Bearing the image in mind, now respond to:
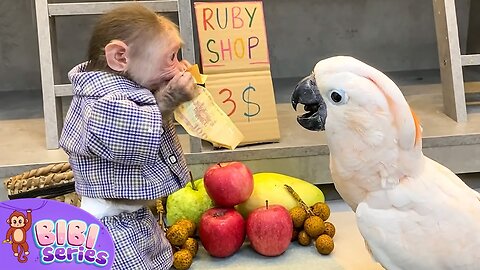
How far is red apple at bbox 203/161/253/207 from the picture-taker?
1.75 metres

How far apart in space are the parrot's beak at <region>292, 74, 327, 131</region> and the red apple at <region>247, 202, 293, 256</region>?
1.58 feet

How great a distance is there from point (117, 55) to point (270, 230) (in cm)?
63

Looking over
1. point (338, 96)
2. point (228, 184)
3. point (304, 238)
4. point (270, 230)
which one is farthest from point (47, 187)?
point (338, 96)

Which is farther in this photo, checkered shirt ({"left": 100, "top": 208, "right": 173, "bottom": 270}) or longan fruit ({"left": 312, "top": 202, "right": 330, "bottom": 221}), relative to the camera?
longan fruit ({"left": 312, "top": 202, "right": 330, "bottom": 221})

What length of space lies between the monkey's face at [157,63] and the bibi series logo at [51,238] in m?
0.31

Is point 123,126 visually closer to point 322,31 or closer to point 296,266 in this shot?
point 296,266

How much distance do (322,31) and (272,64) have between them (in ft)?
0.86

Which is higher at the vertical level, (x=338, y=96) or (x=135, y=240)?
(x=338, y=96)

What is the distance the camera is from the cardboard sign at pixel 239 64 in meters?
2.00

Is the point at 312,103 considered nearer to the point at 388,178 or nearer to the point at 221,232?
the point at 388,178

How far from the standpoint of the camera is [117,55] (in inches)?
52.3

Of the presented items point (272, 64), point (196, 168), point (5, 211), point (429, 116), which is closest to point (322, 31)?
point (272, 64)

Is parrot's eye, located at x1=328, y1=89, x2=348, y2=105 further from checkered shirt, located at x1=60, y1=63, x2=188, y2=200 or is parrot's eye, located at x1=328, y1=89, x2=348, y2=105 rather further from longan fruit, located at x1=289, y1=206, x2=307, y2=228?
longan fruit, located at x1=289, y1=206, x2=307, y2=228

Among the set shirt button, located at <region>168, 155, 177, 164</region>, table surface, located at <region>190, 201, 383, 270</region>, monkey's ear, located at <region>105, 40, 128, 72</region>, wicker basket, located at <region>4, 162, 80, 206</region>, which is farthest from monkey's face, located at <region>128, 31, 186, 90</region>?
table surface, located at <region>190, 201, 383, 270</region>
